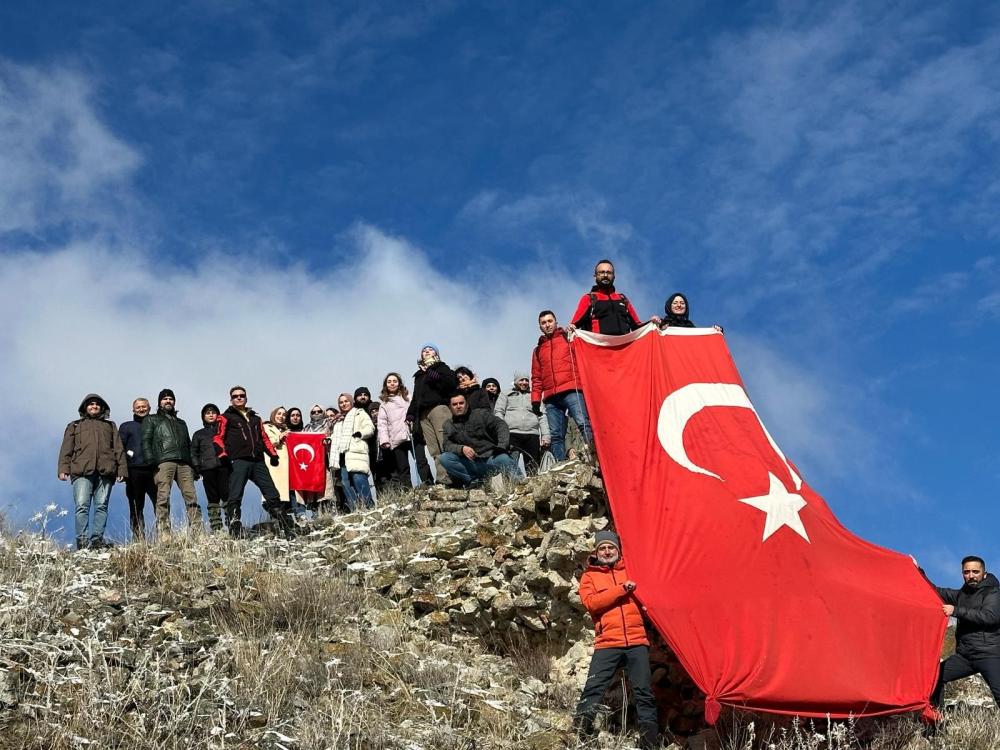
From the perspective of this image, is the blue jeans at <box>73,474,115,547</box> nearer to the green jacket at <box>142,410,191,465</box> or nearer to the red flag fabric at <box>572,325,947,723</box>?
the green jacket at <box>142,410,191,465</box>

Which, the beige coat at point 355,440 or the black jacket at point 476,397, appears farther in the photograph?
the beige coat at point 355,440

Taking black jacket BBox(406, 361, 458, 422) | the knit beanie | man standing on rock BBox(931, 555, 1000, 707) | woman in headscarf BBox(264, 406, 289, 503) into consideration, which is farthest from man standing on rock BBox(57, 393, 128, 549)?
man standing on rock BBox(931, 555, 1000, 707)

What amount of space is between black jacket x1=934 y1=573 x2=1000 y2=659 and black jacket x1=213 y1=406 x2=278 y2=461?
838cm

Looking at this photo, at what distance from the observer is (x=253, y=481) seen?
13.6 metres

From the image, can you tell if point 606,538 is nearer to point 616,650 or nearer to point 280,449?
point 616,650

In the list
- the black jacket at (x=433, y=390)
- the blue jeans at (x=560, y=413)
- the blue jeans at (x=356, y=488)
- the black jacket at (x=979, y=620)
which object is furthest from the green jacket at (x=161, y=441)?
the black jacket at (x=979, y=620)

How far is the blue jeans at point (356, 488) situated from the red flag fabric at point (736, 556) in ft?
16.2

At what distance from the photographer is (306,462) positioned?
50.5 ft

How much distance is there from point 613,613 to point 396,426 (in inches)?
263

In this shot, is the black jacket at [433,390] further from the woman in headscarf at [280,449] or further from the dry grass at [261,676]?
the dry grass at [261,676]

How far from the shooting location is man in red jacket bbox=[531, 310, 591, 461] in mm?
12328

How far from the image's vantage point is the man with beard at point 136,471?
13133mm

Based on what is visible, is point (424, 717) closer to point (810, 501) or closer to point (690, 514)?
point (690, 514)

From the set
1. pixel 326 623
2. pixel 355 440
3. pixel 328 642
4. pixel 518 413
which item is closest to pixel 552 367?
pixel 518 413
